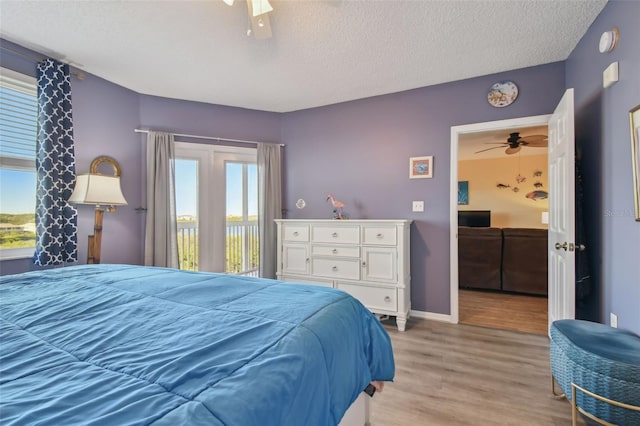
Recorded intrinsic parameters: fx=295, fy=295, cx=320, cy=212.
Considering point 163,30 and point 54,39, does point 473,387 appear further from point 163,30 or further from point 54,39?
point 54,39

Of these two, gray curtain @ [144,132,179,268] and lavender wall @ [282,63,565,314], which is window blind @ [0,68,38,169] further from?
lavender wall @ [282,63,565,314]

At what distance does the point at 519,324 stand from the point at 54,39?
4.83m

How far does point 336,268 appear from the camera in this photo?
3.13 m

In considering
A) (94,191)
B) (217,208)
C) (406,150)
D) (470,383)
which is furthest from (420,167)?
(94,191)

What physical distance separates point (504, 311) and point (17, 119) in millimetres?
5031

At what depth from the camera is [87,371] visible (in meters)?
0.69

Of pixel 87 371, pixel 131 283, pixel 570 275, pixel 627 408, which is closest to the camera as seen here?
pixel 87 371

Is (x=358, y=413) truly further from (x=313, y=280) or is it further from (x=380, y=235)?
(x=313, y=280)

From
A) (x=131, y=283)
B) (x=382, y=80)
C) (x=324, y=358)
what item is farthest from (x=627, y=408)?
(x=382, y=80)

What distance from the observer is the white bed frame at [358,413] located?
49.0 inches

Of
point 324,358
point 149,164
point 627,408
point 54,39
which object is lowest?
point 627,408

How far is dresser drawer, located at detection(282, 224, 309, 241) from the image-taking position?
130 inches

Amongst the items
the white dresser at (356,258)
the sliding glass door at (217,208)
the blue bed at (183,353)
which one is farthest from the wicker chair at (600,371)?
the sliding glass door at (217,208)

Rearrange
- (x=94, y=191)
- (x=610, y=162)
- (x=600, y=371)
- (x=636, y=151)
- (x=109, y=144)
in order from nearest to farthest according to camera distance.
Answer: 1. (x=600, y=371)
2. (x=636, y=151)
3. (x=610, y=162)
4. (x=94, y=191)
5. (x=109, y=144)
